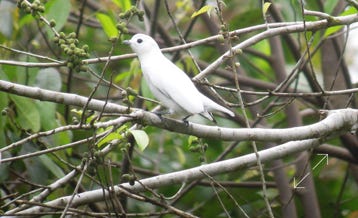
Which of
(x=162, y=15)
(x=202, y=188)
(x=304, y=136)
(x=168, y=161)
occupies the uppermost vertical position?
(x=162, y=15)

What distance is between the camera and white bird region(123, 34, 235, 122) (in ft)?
12.7

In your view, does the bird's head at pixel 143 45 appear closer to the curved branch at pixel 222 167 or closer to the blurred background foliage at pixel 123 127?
the blurred background foliage at pixel 123 127

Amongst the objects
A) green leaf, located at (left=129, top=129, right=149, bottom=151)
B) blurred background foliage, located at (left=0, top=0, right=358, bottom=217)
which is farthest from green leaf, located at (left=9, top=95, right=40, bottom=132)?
green leaf, located at (left=129, top=129, right=149, bottom=151)

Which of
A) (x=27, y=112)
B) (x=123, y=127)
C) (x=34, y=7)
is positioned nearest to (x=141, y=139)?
(x=123, y=127)

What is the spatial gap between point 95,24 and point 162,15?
2379 mm

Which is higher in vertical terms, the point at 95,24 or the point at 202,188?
the point at 95,24

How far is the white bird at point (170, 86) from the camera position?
3868 mm

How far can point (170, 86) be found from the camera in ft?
13.1

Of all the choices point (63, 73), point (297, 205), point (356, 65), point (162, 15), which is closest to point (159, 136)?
point (63, 73)

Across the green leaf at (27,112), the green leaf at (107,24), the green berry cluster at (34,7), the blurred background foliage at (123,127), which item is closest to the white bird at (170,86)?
the blurred background foliage at (123,127)

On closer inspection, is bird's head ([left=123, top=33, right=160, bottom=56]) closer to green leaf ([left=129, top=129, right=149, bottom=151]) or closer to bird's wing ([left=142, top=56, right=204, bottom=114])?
bird's wing ([left=142, top=56, right=204, bottom=114])

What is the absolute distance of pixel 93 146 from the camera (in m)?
3.32

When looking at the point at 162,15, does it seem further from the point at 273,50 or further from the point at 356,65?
the point at 273,50

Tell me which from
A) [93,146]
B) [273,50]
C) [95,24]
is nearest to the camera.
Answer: [93,146]
